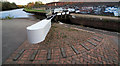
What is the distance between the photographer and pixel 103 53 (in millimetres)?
2711

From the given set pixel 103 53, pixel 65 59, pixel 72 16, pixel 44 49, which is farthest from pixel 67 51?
pixel 72 16

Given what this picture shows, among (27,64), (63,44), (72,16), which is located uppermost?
(72,16)

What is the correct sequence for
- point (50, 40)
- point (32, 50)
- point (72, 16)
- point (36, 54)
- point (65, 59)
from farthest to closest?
point (72, 16) → point (50, 40) → point (32, 50) → point (36, 54) → point (65, 59)

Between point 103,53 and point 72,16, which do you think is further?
point 72,16

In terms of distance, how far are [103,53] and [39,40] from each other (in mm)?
2589

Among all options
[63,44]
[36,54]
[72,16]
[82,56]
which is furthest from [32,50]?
[72,16]

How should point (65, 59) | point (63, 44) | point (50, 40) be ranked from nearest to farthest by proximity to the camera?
point (65, 59)
point (63, 44)
point (50, 40)

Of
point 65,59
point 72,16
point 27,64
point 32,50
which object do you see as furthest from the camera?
point 72,16

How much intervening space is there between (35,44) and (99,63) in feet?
8.24

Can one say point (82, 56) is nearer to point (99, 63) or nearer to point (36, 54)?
point (99, 63)

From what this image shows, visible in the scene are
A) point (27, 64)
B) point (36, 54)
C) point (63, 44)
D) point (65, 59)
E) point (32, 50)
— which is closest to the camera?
point (27, 64)

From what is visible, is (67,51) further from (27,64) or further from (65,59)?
(27,64)

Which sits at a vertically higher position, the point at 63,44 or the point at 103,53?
the point at 63,44

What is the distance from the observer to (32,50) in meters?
2.85
